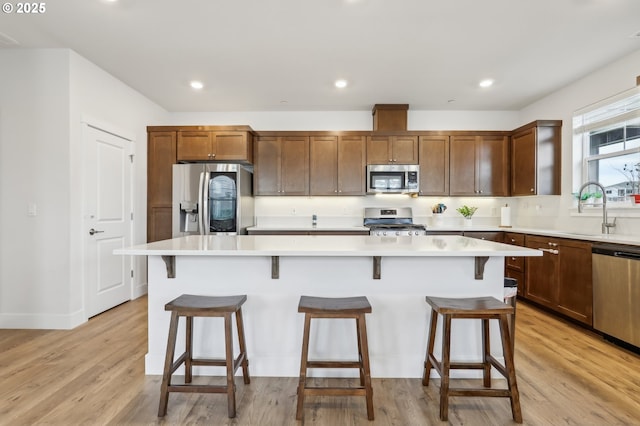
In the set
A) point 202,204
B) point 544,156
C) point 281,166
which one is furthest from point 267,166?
point 544,156

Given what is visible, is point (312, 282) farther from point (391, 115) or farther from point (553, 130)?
point (553, 130)

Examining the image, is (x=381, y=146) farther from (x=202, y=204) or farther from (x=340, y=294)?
(x=340, y=294)

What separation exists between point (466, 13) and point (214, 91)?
3.00m

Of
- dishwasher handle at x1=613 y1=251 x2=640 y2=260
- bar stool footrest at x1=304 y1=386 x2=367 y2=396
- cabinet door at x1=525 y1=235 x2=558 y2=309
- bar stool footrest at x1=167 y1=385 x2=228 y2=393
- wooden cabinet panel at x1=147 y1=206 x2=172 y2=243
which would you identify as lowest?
bar stool footrest at x1=167 y1=385 x2=228 y2=393

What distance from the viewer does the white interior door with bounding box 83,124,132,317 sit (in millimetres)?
3378

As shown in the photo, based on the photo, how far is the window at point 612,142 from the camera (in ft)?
10.7

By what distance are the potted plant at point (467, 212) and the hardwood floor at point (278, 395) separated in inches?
91.6

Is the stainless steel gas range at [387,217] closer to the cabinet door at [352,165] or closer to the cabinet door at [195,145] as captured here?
the cabinet door at [352,165]

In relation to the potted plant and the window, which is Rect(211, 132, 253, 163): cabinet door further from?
the window

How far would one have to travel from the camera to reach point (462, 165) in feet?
15.6

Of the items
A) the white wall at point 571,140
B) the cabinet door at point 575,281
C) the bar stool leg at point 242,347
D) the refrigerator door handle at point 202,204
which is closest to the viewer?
the bar stool leg at point 242,347

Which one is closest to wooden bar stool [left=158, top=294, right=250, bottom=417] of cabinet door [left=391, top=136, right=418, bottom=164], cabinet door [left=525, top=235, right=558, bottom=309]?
cabinet door [left=525, top=235, right=558, bottom=309]

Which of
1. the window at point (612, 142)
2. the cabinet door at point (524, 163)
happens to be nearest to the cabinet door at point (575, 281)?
the window at point (612, 142)

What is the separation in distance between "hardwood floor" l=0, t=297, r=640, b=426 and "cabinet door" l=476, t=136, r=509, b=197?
2516 millimetres
